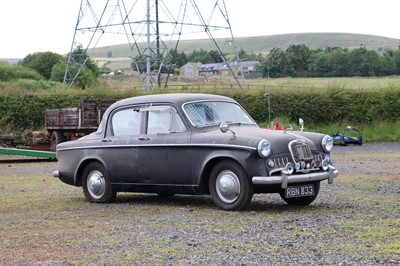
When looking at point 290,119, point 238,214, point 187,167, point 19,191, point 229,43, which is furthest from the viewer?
point 229,43

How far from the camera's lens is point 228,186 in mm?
10930

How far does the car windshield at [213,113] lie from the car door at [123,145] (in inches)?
37.8

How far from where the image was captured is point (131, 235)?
29.8 ft

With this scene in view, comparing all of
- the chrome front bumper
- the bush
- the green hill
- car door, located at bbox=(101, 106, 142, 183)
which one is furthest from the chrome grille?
the green hill

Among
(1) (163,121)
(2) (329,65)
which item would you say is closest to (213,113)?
(1) (163,121)


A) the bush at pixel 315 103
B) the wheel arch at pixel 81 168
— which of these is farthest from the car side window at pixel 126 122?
the bush at pixel 315 103

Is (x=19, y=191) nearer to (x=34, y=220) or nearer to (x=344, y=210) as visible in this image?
(x=34, y=220)

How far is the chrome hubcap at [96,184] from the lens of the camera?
1273 centimetres

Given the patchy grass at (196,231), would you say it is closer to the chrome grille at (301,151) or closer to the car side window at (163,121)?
the chrome grille at (301,151)

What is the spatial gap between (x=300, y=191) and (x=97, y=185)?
3.47m

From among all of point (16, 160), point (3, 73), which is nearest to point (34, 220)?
point (16, 160)

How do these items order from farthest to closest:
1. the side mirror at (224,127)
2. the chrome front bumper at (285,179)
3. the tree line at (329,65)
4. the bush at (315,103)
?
the tree line at (329,65)
the bush at (315,103)
the side mirror at (224,127)
the chrome front bumper at (285,179)

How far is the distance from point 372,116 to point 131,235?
32443 mm

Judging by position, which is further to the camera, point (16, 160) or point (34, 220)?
point (16, 160)
